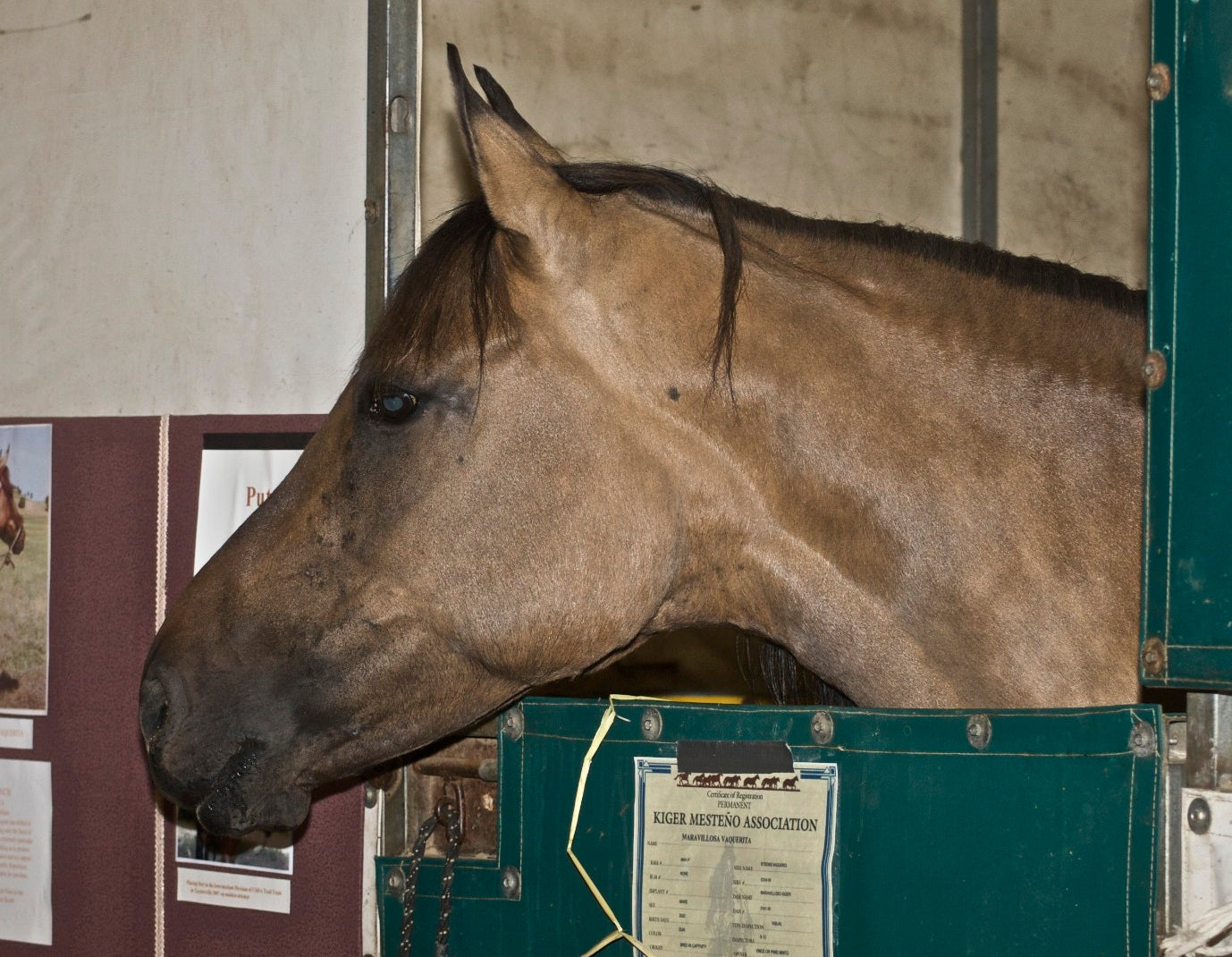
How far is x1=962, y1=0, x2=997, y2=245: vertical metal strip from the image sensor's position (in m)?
2.84

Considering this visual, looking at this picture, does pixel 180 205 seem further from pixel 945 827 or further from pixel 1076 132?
pixel 1076 132

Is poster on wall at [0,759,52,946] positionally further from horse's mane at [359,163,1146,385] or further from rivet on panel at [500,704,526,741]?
horse's mane at [359,163,1146,385]

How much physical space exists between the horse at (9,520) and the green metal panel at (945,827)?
4.47 feet

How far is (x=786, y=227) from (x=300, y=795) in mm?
1002

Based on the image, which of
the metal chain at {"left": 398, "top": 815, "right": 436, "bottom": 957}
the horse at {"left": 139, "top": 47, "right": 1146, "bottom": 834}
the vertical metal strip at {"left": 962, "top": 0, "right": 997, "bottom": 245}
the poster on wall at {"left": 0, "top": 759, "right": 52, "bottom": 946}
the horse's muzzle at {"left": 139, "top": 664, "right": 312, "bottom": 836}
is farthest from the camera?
the vertical metal strip at {"left": 962, "top": 0, "right": 997, "bottom": 245}

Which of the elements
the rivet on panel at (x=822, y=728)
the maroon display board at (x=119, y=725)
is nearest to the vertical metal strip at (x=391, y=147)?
the maroon display board at (x=119, y=725)

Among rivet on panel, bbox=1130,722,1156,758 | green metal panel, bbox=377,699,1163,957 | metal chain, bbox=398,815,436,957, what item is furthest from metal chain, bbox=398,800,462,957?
rivet on panel, bbox=1130,722,1156,758

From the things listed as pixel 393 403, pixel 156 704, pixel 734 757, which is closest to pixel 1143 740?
pixel 734 757

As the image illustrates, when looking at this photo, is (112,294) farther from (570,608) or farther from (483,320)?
(570,608)

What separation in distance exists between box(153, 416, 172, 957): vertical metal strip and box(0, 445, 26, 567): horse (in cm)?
38

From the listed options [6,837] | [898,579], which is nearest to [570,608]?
[898,579]

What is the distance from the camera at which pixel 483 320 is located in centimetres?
160

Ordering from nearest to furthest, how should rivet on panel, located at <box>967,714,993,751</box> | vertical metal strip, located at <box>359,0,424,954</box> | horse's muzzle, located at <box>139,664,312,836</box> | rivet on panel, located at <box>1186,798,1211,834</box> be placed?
rivet on panel, located at <box>1186,798,1211,834</box>, rivet on panel, located at <box>967,714,993,751</box>, horse's muzzle, located at <box>139,664,312,836</box>, vertical metal strip, located at <box>359,0,424,954</box>

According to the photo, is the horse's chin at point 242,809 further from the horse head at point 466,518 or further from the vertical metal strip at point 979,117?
the vertical metal strip at point 979,117
